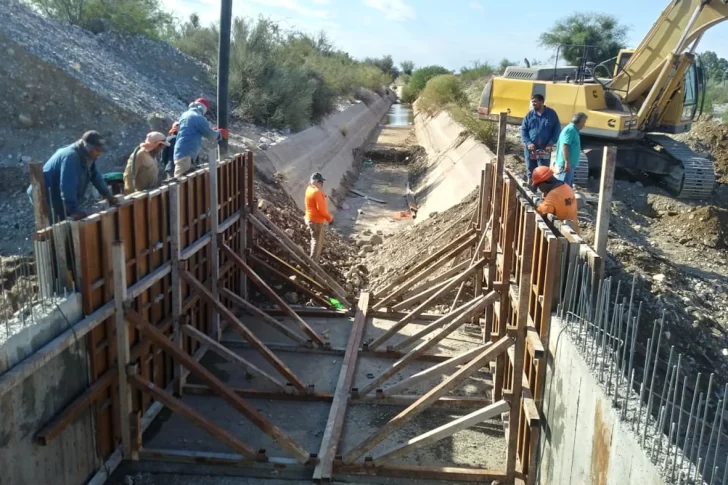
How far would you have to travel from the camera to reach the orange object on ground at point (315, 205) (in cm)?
1185

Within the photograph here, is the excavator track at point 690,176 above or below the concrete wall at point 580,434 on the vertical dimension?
above

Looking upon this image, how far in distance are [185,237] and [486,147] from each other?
1300 cm

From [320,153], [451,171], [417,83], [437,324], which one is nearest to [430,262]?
[437,324]

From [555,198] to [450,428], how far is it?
307cm

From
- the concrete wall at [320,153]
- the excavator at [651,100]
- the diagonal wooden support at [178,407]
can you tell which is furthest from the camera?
the concrete wall at [320,153]

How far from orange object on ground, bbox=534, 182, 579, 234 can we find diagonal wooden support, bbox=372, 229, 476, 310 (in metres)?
3.00

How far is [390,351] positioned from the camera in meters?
9.84

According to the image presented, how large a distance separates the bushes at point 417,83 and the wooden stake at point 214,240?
2375 inches

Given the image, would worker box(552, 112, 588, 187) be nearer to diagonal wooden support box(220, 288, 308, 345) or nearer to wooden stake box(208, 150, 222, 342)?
diagonal wooden support box(220, 288, 308, 345)

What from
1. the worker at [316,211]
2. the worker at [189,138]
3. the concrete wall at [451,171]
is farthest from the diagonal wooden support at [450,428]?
the concrete wall at [451,171]

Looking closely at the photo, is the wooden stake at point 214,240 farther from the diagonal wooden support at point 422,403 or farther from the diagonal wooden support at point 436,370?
the diagonal wooden support at point 422,403

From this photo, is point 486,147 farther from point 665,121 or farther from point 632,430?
point 632,430

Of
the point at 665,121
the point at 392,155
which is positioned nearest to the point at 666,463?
the point at 665,121

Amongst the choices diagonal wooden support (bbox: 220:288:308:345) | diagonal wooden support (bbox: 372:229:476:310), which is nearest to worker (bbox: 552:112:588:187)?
diagonal wooden support (bbox: 372:229:476:310)
